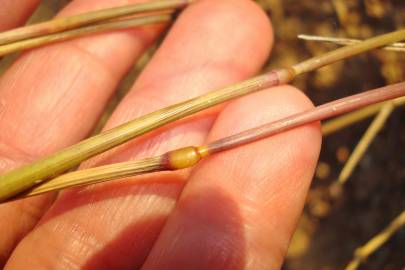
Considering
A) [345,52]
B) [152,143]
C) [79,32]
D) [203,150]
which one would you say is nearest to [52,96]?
[79,32]

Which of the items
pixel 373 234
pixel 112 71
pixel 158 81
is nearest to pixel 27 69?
pixel 112 71

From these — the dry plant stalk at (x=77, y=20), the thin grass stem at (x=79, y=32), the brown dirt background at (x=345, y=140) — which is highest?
the dry plant stalk at (x=77, y=20)

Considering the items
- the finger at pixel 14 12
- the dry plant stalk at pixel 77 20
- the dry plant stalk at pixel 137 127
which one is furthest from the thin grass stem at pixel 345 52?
the finger at pixel 14 12

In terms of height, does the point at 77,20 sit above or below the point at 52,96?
above

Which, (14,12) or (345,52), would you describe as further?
(14,12)

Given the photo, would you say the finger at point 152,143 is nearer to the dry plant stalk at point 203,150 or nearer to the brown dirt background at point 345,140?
the dry plant stalk at point 203,150

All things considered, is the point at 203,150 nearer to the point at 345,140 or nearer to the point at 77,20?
the point at 77,20
